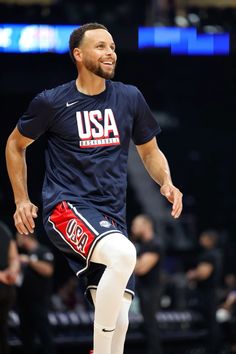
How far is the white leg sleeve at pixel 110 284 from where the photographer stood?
14.8 feet

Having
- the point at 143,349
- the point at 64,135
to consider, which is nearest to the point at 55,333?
the point at 143,349

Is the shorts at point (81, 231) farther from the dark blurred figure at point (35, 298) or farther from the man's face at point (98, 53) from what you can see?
the dark blurred figure at point (35, 298)

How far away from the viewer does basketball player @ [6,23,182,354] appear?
15.5 feet

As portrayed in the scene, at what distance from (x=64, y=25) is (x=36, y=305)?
367 centimetres

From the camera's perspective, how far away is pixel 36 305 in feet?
33.7

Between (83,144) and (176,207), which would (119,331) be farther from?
(83,144)

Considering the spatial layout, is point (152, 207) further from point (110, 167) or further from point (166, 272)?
point (110, 167)

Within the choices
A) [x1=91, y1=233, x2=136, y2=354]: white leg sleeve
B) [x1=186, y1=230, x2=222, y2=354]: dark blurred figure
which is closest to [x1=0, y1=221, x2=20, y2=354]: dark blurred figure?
[x1=186, y1=230, x2=222, y2=354]: dark blurred figure

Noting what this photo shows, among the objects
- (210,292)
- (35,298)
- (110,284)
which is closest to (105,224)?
(110,284)

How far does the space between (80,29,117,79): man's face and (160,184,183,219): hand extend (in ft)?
2.18

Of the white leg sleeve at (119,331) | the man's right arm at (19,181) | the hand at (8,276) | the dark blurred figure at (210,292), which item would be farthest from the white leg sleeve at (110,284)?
the dark blurred figure at (210,292)

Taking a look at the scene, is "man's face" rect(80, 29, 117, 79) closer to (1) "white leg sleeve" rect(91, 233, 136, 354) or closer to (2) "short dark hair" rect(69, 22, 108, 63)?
(2) "short dark hair" rect(69, 22, 108, 63)

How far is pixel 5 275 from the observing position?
8.60 meters

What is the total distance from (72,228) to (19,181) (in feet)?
1.47
